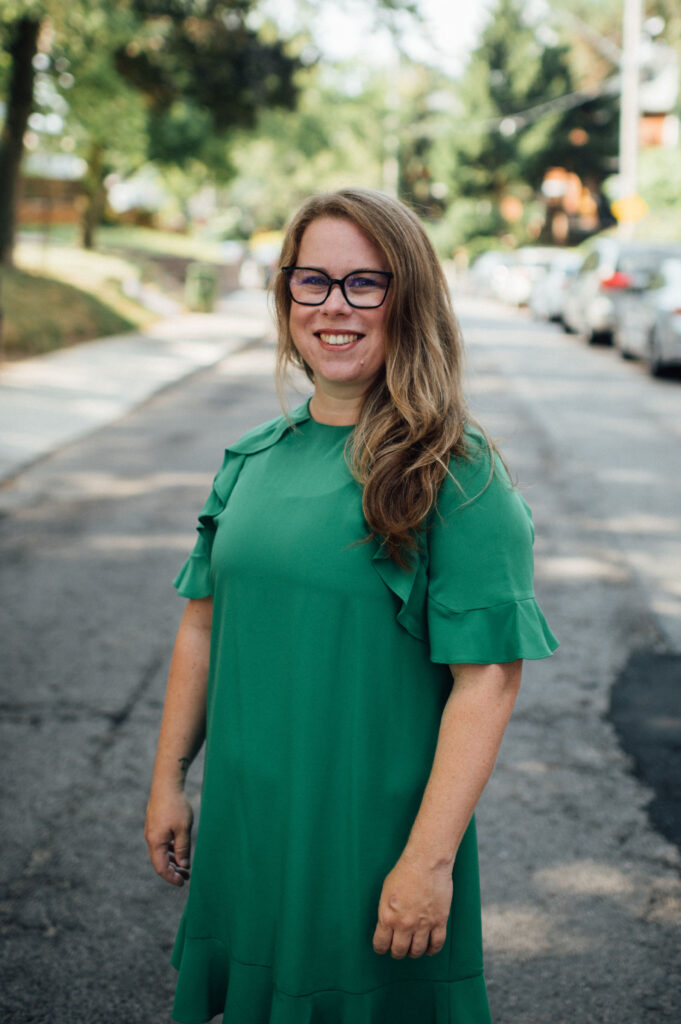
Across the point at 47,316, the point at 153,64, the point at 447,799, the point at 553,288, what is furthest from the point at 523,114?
the point at 447,799

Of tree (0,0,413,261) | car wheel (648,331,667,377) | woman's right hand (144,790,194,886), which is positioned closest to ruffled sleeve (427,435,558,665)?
woman's right hand (144,790,194,886)

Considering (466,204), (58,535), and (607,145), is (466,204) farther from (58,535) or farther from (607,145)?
(58,535)

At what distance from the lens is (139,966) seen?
2.91m

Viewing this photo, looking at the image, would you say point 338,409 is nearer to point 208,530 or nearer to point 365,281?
point 365,281

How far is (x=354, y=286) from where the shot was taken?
186cm

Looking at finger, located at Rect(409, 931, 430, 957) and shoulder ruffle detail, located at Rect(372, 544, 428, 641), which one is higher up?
shoulder ruffle detail, located at Rect(372, 544, 428, 641)

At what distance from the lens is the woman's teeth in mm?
1883

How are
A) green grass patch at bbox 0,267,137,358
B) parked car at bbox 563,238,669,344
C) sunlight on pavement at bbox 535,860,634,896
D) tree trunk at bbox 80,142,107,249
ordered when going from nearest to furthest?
sunlight on pavement at bbox 535,860,634,896 → green grass patch at bbox 0,267,137,358 → parked car at bbox 563,238,669,344 → tree trunk at bbox 80,142,107,249

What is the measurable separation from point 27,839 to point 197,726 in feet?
5.62

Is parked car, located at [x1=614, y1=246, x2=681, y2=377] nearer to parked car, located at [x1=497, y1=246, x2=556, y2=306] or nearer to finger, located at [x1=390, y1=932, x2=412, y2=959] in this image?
parked car, located at [x1=497, y1=246, x2=556, y2=306]

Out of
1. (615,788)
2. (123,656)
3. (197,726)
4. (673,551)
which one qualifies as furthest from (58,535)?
(197,726)

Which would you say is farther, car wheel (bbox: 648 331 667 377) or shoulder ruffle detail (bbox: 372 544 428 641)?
car wheel (bbox: 648 331 667 377)

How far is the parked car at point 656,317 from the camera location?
14703mm

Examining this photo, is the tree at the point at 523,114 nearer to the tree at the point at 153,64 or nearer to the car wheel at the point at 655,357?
the tree at the point at 153,64
